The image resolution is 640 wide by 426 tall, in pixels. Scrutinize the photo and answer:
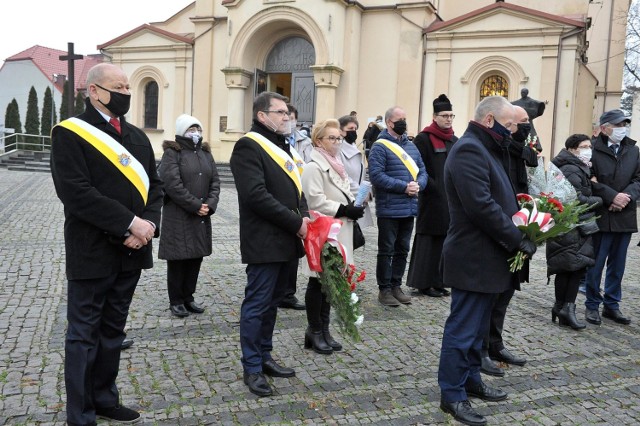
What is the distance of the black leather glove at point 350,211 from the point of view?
484 centimetres

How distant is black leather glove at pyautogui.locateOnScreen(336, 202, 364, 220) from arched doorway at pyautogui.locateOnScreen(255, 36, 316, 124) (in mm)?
18073

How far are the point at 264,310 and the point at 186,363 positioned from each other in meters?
0.89

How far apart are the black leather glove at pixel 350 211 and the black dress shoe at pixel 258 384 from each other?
1462 mm

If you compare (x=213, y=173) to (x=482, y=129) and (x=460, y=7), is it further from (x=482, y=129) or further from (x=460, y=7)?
(x=460, y=7)

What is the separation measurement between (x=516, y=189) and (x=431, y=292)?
256 cm

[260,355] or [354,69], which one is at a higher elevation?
[354,69]

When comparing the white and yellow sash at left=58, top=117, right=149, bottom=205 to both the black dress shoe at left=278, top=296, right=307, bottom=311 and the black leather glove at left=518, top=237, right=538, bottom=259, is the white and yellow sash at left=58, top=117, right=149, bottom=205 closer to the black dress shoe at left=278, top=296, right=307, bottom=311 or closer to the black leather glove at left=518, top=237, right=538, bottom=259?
the black leather glove at left=518, top=237, right=538, bottom=259

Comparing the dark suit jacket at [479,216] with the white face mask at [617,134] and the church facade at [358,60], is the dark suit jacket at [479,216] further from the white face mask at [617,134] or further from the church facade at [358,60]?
the church facade at [358,60]

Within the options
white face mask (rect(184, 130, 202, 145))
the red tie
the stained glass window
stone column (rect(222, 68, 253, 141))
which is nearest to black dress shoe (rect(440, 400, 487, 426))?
the red tie

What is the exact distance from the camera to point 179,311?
19.0 ft

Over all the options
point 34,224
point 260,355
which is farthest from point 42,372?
point 34,224

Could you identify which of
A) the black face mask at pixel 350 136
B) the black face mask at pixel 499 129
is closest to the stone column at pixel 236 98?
the black face mask at pixel 350 136

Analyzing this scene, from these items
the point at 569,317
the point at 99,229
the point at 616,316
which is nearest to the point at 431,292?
the point at 569,317

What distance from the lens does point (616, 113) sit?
6168mm
